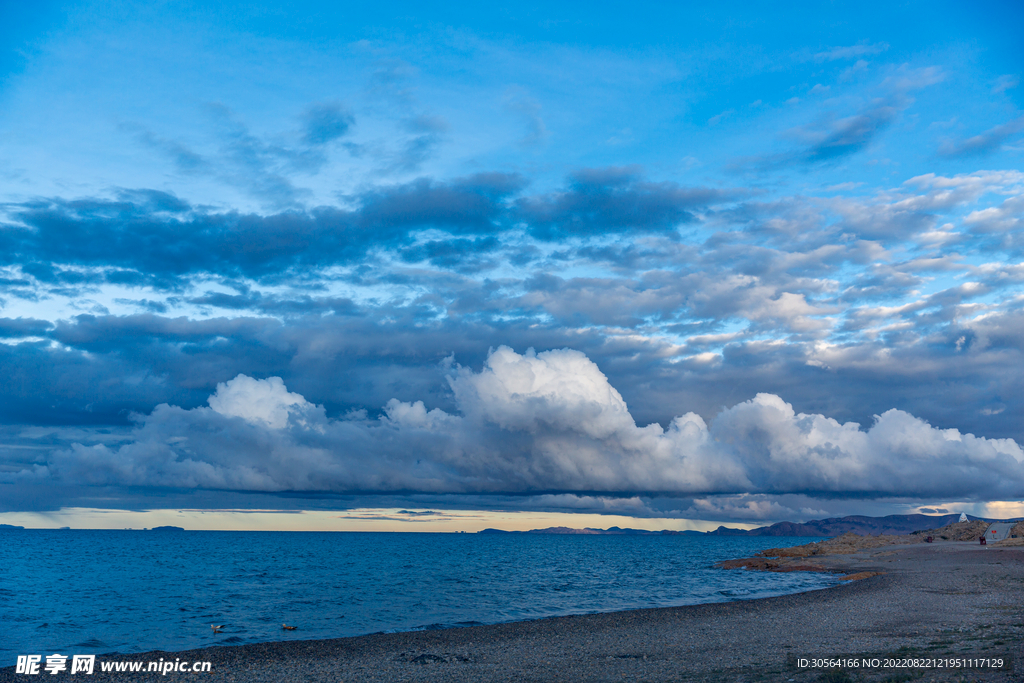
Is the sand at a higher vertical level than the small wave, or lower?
higher

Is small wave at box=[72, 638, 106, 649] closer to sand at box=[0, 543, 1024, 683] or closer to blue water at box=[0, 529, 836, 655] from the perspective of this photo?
blue water at box=[0, 529, 836, 655]

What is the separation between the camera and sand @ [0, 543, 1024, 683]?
2367 cm

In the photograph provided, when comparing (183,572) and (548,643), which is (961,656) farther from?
(183,572)

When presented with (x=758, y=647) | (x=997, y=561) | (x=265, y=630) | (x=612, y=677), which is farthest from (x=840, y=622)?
(x=997, y=561)

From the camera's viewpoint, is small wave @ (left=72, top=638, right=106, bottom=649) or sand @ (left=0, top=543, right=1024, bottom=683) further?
small wave @ (left=72, top=638, right=106, bottom=649)

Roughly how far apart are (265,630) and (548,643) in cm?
2072

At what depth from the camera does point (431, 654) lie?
31.0 meters

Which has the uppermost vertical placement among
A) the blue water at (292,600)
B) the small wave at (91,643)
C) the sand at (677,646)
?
the sand at (677,646)

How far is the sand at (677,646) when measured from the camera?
77.7 ft

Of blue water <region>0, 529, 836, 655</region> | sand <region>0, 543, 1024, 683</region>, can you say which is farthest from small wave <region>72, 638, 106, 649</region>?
sand <region>0, 543, 1024, 683</region>

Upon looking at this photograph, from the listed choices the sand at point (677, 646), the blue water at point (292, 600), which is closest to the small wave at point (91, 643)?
the blue water at point (292, 600)

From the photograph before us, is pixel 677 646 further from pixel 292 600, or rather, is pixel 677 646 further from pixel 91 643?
pixel 292 600

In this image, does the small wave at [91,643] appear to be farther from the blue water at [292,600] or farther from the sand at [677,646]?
the sand at [677,646]

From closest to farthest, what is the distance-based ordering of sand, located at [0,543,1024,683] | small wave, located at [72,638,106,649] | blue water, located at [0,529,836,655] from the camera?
1. sand, located at [0,543,1024,683]
2. small wave, located at [72,638,106,649]
3. blue water, located at [0,529,836,655]
